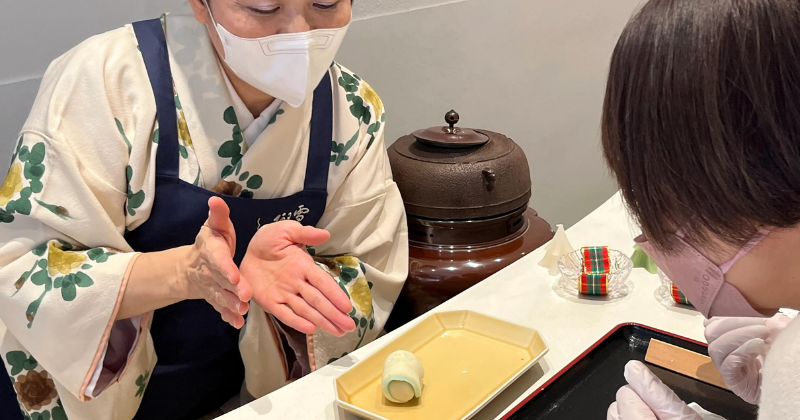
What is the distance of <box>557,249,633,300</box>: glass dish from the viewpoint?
1.37 m

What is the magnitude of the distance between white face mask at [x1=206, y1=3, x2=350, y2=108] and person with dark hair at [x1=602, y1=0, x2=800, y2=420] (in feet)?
2.14

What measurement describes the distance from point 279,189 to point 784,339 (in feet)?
3.31

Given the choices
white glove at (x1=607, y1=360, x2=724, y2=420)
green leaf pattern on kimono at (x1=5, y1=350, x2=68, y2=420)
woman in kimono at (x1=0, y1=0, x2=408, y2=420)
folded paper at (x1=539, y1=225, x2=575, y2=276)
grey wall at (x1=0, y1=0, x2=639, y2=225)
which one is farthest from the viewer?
grey wall at (x1=0, y1=0, x2=639, y2=225)

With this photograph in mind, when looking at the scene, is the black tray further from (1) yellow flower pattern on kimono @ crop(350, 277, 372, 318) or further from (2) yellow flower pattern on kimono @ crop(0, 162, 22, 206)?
(2) yellow flower pattern on kimono @ crop(0, 162, 22, 206)

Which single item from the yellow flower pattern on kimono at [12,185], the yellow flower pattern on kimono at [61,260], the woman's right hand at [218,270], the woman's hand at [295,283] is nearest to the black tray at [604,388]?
the woman's hand at [295,283]

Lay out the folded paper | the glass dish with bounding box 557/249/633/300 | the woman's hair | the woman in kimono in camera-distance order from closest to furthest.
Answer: the woman's hair < the woman in kimono < the glass dish with bounding box 557/249/633/300 < the folded paper

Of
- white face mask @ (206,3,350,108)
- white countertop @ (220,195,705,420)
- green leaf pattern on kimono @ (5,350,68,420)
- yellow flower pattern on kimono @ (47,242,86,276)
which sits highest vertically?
white face mask @ (206,3,350,108)

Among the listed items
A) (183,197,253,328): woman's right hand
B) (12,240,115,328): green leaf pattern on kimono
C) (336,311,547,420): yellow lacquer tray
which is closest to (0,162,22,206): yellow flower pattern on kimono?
(12,240,115,328): green leaf pattern on kimono

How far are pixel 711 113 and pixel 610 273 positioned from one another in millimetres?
796

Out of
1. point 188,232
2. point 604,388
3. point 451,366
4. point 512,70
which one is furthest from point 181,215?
point 512,70

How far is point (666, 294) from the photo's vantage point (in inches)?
52.7

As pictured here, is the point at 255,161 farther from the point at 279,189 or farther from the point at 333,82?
the point at 333,82

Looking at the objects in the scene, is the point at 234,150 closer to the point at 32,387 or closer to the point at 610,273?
the point at 32,387

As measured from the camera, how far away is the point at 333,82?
1.48 meters
